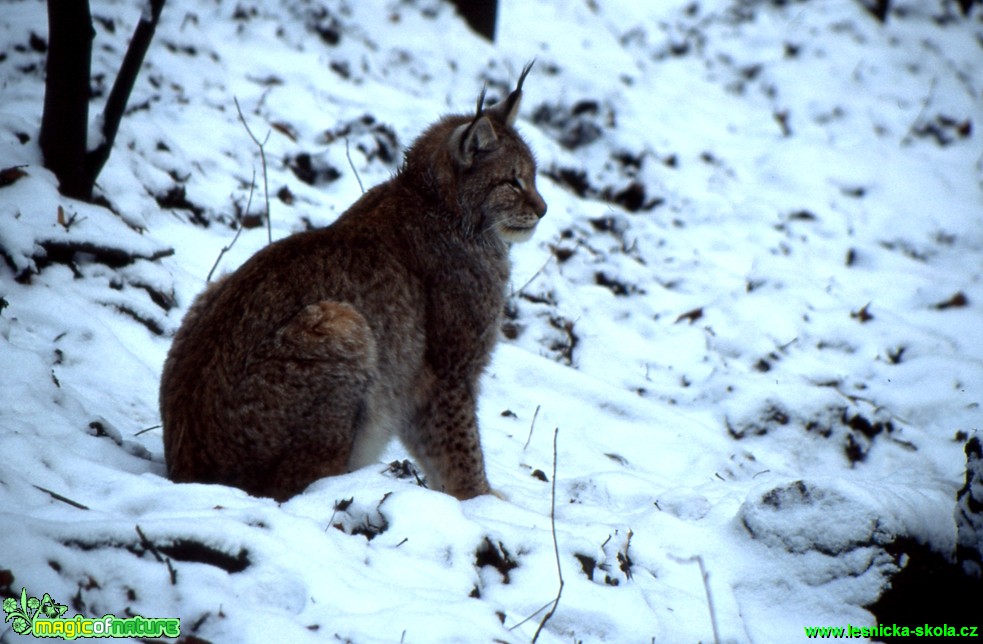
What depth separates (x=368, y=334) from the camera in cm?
354

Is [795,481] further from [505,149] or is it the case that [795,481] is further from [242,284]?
[242,284]

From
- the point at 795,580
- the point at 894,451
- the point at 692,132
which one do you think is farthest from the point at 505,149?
the point at 692,132

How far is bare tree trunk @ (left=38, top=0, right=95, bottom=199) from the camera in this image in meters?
4.68

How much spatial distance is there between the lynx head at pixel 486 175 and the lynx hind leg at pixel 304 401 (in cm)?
114

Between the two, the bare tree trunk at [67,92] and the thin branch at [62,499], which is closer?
the thin branch at [62,499]


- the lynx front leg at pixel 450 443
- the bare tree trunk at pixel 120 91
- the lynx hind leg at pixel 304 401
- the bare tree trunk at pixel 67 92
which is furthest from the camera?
the bare tree trunk at pixel 120 91

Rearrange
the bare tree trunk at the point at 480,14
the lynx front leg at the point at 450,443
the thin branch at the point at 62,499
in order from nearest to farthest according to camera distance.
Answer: the thin branch at the point at 62,499
the lynx front leg at the point at 450,443
the bare tree trunk at the point at 480,14

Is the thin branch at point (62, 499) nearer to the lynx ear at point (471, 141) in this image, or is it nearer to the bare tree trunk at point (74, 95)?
the lynx ear at point (471, 141)

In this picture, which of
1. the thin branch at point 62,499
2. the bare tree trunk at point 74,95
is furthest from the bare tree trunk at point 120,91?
the thin branch at point 62,499

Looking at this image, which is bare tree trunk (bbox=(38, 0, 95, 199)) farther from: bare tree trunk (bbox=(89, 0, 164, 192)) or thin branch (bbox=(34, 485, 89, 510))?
thin branch (bbox=(34, 485, 89, 510))

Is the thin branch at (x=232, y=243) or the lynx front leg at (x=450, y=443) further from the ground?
the thin branch at (x=232, y=243)

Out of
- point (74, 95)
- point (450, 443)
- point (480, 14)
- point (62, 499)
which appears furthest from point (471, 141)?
point (480, 14)

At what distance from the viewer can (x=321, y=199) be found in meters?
6.32

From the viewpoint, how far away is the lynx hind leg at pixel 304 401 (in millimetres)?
3250
